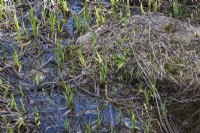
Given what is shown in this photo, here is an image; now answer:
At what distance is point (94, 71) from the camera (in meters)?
3.57

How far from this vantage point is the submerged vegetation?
3.14 metres

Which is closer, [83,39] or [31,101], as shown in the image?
[31,101]

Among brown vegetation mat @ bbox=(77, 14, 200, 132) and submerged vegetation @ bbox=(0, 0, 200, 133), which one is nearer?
submerged vegetation @ bbox=(0, 0, 200, 133)

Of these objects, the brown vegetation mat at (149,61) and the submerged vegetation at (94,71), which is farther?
the brown vegetation mat at (149,61)

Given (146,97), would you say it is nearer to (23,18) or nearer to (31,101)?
(31,101)

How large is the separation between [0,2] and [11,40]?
596mm

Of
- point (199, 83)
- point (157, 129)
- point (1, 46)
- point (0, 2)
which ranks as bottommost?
point (157, 129)

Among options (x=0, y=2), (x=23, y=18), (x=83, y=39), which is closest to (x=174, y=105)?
(x=83, y=39)

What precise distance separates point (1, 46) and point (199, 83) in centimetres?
201

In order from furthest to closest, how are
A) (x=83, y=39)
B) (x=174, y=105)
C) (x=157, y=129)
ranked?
Result: (x=83, y=39), (x=174, y=105), (x=157, y=129)

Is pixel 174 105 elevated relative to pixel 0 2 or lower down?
lower down

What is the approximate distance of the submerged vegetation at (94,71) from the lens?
314 cm

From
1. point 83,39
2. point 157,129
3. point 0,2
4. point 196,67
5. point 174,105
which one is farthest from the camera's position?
point 0,2

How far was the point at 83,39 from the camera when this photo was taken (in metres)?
3.96
